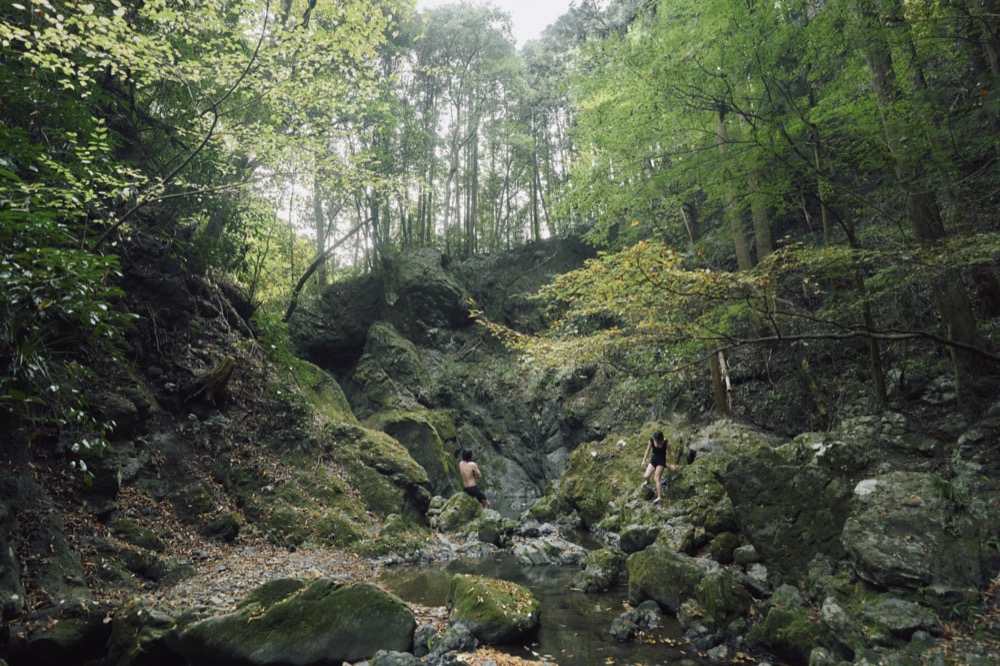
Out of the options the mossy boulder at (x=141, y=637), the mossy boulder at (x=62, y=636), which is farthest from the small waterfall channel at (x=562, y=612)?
the mossy boulder at (x=62, y=636)

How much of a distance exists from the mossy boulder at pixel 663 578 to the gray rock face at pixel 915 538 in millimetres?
1783

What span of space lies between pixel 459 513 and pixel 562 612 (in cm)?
529

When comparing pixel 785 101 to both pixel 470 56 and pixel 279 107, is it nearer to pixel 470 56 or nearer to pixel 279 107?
pixel 279 107

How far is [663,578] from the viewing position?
6.17m

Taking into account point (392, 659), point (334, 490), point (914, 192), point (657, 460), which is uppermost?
point (914, 192)

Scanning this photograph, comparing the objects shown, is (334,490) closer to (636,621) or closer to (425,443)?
(425,443)

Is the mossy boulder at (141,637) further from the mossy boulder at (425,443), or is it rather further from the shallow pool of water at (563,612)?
the mossy boulder at (425,443)

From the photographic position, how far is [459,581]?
6.07m

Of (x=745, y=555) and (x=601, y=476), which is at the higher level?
(x=601, y=476)

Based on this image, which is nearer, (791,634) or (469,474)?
(791,634)

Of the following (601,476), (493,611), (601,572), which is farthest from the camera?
(601,476)

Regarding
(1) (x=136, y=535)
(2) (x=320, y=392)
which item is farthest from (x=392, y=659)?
(2) (x=320, y=392)

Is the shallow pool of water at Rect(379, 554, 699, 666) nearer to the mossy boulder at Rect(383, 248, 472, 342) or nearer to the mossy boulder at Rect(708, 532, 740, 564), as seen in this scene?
the mossy boulder at Rect(708, 532, 740, 564)

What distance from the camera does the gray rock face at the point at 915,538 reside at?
Result: 15.4 ft
